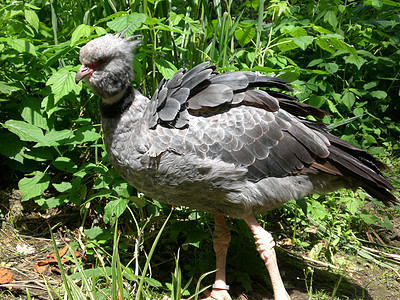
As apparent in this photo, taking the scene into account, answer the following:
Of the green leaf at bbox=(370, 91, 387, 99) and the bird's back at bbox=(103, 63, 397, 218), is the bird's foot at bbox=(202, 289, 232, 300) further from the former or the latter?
the green leaf at bbox=(370, 91, 387, 99)

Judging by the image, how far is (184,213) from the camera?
3242 mm

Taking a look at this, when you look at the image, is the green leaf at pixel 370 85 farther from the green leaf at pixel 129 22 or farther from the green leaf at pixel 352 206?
the green leaf at pixel 129 22

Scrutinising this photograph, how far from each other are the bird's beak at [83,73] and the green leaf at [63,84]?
27 centimetres

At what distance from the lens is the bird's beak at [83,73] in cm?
244

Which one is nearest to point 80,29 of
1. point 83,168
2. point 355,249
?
point 83,168

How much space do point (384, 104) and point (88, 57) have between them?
3.55 m

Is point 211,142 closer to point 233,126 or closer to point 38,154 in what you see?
point 233,126

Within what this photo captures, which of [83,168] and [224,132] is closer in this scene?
[224,132]

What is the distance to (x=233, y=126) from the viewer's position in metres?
2.57

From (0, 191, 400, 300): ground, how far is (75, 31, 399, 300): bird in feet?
1.40

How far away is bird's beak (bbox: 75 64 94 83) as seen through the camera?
2.44 meters


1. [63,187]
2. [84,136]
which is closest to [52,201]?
[63,187]

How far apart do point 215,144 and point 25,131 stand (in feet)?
4.32

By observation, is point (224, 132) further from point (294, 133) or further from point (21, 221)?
point (21, 221)
